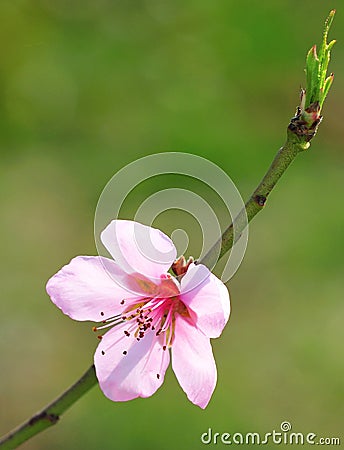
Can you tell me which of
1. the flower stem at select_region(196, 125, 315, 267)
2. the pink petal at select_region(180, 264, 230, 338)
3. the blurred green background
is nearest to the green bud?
the flower stem at select_region(196, 125, 315, 267)

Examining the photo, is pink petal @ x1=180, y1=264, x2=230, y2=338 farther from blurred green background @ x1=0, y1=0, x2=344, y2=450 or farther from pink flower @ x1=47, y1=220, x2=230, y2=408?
blurred green background @ x1=0, y1=0, x2=344, y2=450

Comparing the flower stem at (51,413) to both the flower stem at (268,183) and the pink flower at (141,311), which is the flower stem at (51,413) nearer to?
the pink flower at (141,311)

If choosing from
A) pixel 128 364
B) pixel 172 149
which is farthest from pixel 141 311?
pixel 172 149

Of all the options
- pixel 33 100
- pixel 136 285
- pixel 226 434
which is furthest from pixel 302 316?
pixel 136 285

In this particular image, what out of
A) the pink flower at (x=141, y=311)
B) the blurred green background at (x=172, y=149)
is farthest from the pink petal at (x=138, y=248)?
the blurred green background at (x=172, y=149)

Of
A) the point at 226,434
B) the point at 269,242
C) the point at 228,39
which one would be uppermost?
the point at 228,39

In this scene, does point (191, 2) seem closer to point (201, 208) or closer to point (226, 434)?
point (226, 434)

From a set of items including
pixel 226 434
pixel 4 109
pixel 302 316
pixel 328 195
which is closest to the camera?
pixel 226 434
